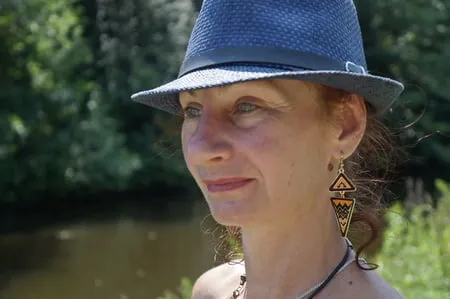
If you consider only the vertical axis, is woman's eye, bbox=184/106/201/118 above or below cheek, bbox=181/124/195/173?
above

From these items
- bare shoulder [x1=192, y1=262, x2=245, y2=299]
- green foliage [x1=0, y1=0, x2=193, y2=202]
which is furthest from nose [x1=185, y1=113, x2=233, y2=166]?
green foliage [x1=0, y1=0, x2=193, y2=202]

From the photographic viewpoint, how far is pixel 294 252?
4.12 feet

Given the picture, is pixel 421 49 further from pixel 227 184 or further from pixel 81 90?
pixel 227 184

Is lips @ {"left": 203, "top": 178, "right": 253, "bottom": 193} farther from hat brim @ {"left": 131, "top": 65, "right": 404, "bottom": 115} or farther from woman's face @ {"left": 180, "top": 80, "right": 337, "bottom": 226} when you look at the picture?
hat brim @ {"left": 131, "top": 65, "right": 404, "bottom": 115}

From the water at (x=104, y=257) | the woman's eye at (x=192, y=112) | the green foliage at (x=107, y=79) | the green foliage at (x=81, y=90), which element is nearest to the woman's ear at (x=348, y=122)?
the woman's eye at (x=192, y=112)

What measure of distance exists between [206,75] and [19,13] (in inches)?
412

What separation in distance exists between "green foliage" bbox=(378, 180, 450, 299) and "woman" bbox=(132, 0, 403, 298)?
5.77 ft

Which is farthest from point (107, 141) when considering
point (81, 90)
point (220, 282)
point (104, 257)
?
point (220, 282)

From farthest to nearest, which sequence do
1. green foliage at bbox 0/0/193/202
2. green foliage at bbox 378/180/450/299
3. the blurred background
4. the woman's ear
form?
green foliage at bbox 0/0/193/202 < the blurred background < green foliage at bbox 378/180/450/299 < the woman's ear

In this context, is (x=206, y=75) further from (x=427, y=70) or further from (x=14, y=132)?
(x=427, y=70)

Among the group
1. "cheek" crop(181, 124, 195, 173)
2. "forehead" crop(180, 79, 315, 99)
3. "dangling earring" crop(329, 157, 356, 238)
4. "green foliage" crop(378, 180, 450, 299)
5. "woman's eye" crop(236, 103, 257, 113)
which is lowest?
"green foliage" crop(378, 180, 450, 299)

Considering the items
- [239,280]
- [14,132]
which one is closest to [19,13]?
[14,132]

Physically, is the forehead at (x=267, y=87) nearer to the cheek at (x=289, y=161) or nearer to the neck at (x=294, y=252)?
the cheek at (x=289, y=161)

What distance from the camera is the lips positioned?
1148 mm
